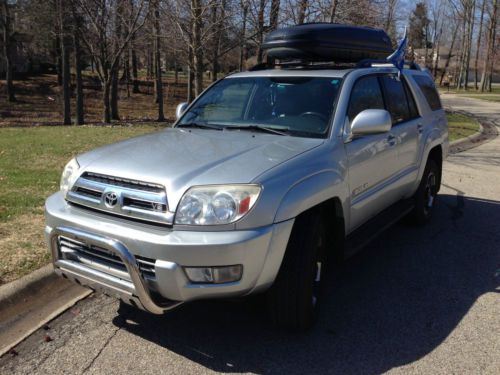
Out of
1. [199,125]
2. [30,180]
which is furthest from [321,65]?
[30,180]

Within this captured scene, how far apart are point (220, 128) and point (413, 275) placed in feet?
7.00

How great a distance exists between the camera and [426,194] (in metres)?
5.96

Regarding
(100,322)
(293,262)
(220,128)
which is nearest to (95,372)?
(100,322)

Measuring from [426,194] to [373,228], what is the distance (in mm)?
1978

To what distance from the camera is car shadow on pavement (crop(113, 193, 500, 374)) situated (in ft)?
10.3

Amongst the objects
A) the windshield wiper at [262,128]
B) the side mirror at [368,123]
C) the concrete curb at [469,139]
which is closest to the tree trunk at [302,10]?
the concrete curb at [469,139]

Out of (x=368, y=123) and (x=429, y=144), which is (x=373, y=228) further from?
(x=429, y=144)

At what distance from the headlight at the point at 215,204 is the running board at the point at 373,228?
1243mm

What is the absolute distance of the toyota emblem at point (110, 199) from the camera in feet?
9.86

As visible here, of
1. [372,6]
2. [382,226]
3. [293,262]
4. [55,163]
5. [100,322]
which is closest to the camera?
[293,262]

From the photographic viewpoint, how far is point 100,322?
3.57 meters

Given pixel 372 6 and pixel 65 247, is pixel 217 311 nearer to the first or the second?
pixel 65 247

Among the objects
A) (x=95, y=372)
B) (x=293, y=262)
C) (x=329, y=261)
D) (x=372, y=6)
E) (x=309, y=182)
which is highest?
(x=372, y=6)

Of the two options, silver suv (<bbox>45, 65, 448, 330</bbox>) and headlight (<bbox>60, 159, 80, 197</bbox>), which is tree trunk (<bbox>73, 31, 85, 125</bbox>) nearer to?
silver suv (<bbox>45, 65, 448, 330</bbox>)
